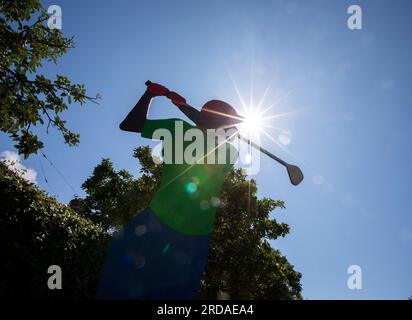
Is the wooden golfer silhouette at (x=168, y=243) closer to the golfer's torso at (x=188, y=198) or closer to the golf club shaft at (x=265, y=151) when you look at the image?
the golfer's torso at (x=188, y=198)

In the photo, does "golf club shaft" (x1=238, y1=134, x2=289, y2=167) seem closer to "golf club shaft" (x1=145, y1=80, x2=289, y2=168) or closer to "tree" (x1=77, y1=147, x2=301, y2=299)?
"golf club shaft" (x1=145, y1=80, x2=289, y2=168)

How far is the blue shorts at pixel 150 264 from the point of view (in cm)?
223

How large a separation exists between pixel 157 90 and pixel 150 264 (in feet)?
5.87

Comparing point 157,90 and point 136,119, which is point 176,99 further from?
point 136,119

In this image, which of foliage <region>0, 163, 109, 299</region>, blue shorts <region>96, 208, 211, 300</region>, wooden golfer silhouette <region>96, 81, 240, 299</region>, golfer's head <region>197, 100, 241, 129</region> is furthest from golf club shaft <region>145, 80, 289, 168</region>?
foliage <region>0, 163, 109, 299</region>

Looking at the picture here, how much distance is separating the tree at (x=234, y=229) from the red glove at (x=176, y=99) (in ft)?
39.2

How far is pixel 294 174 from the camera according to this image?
3.29 metres

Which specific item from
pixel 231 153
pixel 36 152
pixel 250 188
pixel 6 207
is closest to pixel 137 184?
pixel 250 188

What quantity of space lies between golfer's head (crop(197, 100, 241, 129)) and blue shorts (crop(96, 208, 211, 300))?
1.08m

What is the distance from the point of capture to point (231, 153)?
288 centimetres

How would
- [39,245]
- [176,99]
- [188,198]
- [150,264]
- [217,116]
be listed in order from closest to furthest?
[150,264] < [188,198] < [217,116] < [176,99] < [39,245]

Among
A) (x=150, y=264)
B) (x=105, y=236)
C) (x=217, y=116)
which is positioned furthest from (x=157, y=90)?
(x=105, y=236)

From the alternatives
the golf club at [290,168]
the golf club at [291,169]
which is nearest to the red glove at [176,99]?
the golf club at [290,168]

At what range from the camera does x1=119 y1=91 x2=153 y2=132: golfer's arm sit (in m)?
3.06
